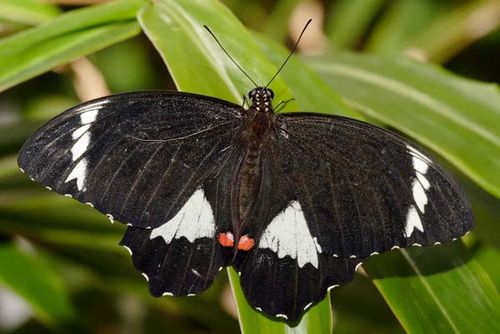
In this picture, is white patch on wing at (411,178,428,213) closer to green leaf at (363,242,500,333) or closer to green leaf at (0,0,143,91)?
green leaf at (363,242,500,333)

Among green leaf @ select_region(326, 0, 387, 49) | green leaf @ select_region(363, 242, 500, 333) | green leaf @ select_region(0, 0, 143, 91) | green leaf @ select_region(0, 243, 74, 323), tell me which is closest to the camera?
green leaf @ select_region(363, 242, 500, 333)

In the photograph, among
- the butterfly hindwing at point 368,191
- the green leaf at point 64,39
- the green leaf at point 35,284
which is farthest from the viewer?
the green leaf at point 35,284

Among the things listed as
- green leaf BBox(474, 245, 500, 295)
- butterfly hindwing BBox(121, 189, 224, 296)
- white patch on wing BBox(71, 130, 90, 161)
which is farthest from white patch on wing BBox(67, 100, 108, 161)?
green leaf BBox(474, 245, 500, 295)

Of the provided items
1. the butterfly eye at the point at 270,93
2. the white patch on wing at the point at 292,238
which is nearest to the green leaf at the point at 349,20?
the butterfly eye at the point at 270,93

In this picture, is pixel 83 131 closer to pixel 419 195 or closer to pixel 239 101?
pixel 239 101

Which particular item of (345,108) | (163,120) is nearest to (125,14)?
(163,120)

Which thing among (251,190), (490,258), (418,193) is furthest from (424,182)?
(490,258)

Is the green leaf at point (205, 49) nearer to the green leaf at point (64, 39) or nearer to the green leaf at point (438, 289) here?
the green leaf at point (64, 39)

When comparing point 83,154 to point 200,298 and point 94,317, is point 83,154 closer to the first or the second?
point 200,298
